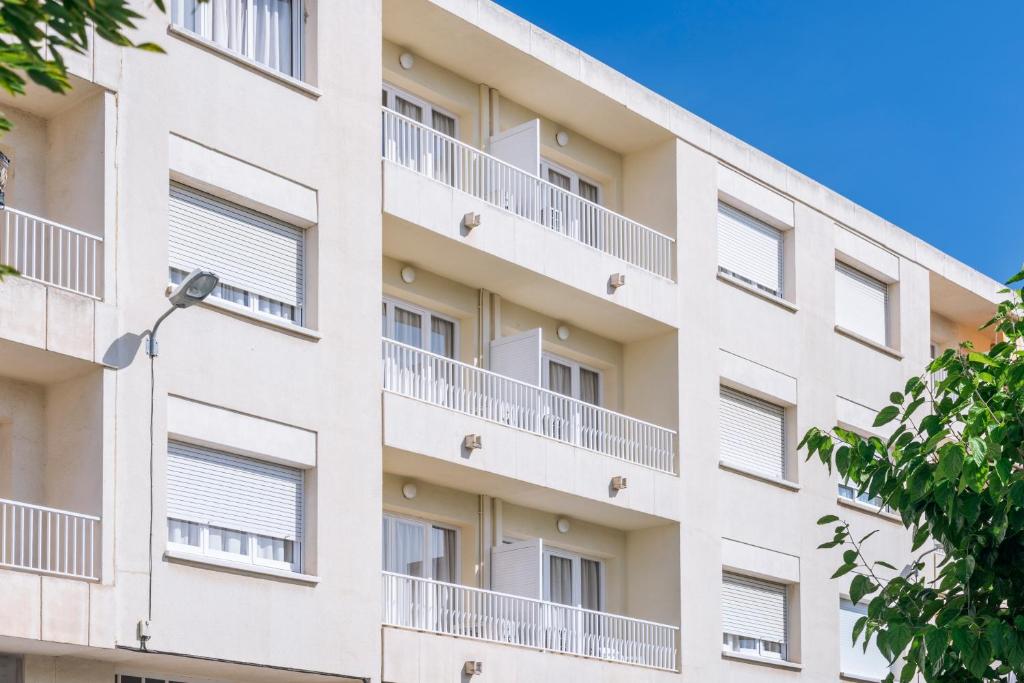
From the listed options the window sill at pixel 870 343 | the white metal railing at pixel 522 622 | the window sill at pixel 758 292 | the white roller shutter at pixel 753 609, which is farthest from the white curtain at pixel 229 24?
the window sill at pixel 870 343

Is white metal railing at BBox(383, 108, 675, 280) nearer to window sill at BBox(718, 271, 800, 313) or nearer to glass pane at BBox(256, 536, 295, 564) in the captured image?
window sill at BBox(718, 271, 800, 313)

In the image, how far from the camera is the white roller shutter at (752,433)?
26.3 meters

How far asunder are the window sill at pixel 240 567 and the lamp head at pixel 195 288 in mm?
2501

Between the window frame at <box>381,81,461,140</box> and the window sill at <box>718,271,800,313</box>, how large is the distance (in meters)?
4.89

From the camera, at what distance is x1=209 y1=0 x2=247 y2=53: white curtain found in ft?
63.3

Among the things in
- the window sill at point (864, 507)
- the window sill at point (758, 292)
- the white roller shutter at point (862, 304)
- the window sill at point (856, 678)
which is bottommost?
the window sill at point (856, 678)

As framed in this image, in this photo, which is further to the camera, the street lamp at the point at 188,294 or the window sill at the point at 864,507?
the window sill at the point at 864,507

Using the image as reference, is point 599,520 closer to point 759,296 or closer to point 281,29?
point 759,296

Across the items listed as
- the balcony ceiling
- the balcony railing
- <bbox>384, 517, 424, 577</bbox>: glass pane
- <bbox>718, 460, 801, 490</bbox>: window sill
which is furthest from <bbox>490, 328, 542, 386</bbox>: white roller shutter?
<bbox>718, 460, 801, 490</bbox>: window sill

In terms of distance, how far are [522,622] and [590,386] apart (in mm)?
5217

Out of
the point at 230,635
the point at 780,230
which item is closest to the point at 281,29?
the point at 230,635

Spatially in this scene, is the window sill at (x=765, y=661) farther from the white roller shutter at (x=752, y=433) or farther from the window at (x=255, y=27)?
the window at (x=255, y=27)

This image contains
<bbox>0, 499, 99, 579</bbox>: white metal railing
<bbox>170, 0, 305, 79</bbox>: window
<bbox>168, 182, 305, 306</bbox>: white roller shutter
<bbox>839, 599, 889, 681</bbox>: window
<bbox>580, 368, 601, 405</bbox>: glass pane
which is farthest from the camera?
<bbox>839, 599, 889, 681</bbox>: window

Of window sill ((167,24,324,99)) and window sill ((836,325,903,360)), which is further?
window sill ((836,325,903,360))
